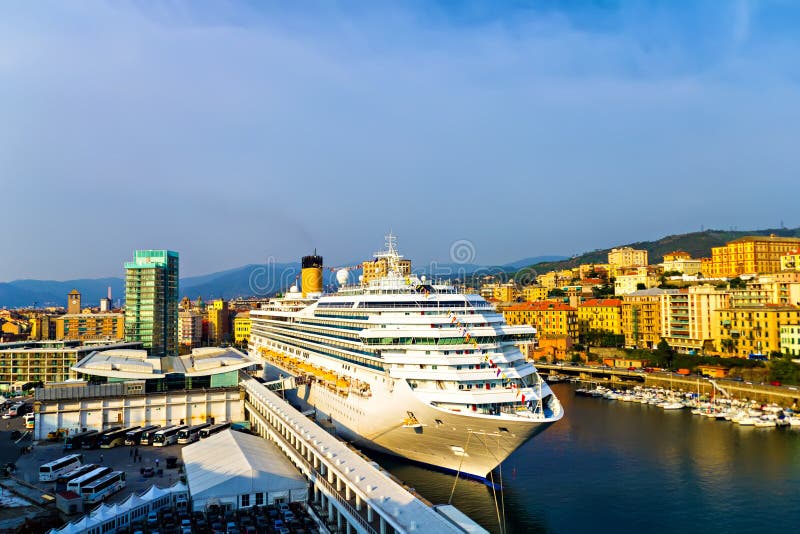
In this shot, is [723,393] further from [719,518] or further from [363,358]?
[363,358]

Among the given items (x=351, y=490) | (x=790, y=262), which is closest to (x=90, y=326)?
(x=351, y=490)

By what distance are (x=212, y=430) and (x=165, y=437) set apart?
7.81ft

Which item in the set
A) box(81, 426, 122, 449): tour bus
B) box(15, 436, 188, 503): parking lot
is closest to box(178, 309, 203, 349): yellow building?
box(15, 436, 188, 503): parking lot

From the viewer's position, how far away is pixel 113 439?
30.1 metres

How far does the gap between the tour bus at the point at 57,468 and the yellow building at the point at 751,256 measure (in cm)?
7665

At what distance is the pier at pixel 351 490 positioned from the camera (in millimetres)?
15133

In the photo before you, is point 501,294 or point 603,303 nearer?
point 603,303

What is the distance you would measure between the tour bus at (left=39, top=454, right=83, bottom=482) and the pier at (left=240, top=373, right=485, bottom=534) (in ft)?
27.0

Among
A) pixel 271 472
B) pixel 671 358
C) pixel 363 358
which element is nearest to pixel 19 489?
pixel 271 472

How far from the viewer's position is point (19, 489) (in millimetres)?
22922

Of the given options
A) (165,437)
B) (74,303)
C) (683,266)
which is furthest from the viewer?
(74,303)

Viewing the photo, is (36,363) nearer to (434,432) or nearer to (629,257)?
(434,432)

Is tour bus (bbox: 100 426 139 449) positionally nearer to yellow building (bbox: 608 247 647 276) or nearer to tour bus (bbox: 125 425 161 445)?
tour bus (bbox: 125 425 161 445)

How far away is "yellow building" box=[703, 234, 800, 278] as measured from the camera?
257ft
